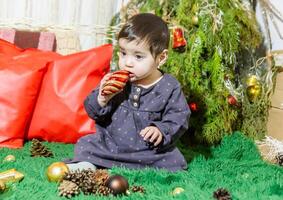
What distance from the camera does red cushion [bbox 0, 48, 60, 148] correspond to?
64.2 inches

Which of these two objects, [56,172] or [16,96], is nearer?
[56,172]

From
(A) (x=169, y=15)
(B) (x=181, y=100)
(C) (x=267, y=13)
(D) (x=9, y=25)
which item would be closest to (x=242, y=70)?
(C) (x=267, y=13)

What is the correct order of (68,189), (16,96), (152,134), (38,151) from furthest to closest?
(16,96), (38,151), (152,134), (68,189)

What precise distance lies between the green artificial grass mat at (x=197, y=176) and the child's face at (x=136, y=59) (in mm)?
271

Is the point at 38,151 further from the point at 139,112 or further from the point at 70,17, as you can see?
the point at 70,17

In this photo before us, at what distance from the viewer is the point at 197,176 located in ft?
4.64

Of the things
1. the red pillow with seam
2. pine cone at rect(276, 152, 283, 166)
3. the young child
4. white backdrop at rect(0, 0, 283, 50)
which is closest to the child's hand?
the young child


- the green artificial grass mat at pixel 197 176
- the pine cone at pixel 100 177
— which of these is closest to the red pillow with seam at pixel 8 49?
the green artificial grass mat at pixel 197 176

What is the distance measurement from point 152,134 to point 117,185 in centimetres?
22

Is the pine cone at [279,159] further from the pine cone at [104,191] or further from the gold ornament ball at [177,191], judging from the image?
the pine cone at [104,191]

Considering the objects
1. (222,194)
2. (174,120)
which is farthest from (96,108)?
(222,194)

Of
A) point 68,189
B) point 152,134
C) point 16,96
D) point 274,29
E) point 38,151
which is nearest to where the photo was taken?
point 68,189

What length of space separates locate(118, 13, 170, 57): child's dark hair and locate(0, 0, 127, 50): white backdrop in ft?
1.95

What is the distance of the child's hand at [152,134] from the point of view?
4.50 ft
